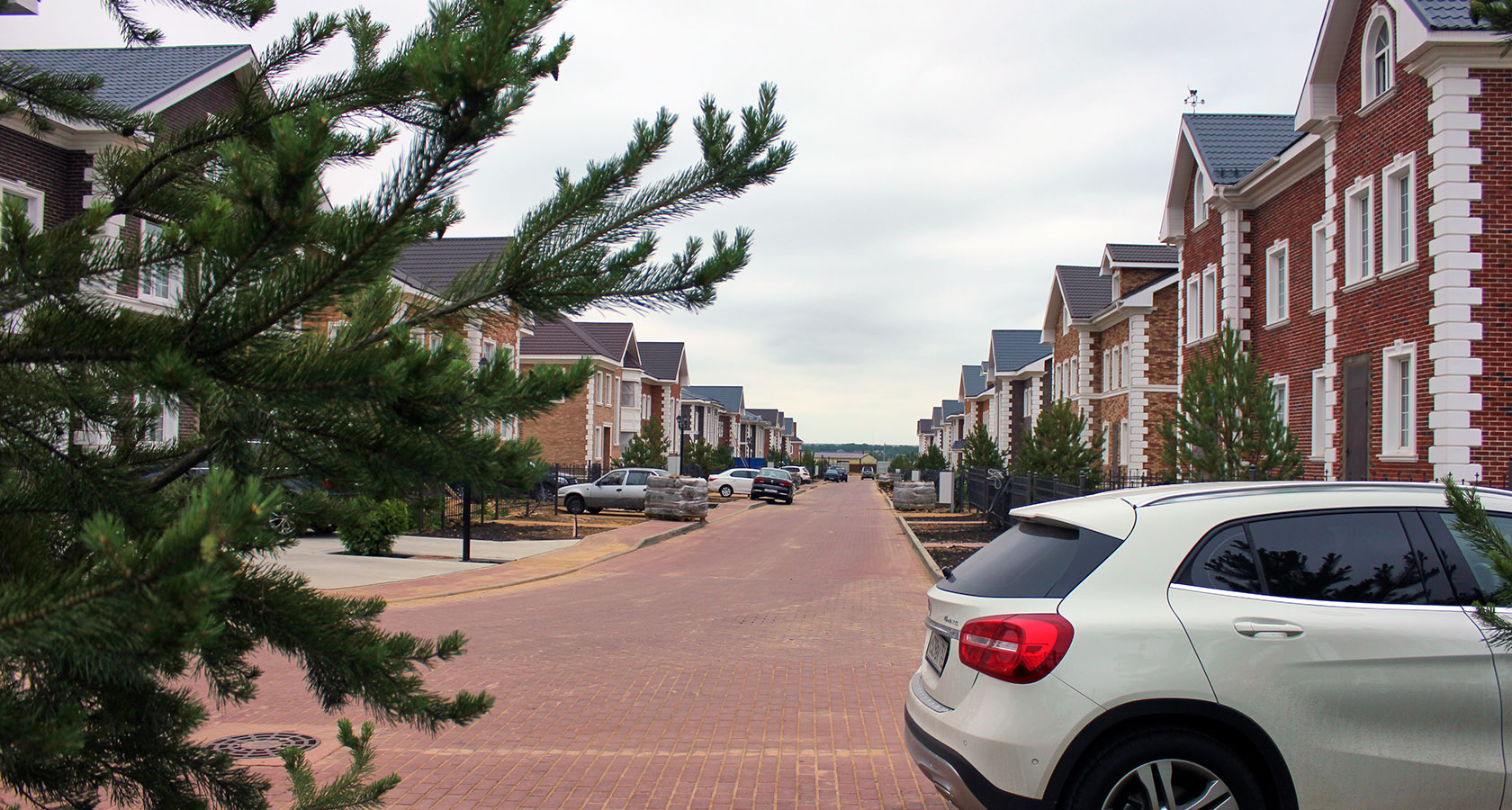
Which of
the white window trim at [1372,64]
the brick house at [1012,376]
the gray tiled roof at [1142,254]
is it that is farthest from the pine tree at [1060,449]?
the brick house at [1012,376]

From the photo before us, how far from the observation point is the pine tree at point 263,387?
1.73m

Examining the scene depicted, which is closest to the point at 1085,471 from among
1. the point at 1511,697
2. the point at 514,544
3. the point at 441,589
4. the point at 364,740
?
the point at 514,544

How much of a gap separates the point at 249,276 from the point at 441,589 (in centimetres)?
1337

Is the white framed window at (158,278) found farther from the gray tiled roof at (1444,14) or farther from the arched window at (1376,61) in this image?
the arched window at (1376,61)

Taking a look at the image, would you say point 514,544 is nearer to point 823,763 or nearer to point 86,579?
point 823,763

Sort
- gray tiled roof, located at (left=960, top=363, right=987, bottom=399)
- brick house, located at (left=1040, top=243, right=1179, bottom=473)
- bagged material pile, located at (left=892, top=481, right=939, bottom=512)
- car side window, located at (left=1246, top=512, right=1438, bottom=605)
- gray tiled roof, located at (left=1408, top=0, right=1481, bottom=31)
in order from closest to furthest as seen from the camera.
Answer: car side window, located at (left=1246, top=512, right=1438, bottom=605) < gray tiled roof, located at (left=1408, top=0, right=1481, bottom=31) < brick house, located at (left=1040, top=243, right=1179, bottom=473) < bagged material pile, located at (left=892, top=481, right=939, bottom=512) < gray tiled roof, located at (left=960, top=363, right=987, bottom=399)

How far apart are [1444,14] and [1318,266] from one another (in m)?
6.10

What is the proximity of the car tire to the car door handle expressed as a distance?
457 mm

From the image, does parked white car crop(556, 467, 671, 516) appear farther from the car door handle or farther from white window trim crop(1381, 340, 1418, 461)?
the car door handle

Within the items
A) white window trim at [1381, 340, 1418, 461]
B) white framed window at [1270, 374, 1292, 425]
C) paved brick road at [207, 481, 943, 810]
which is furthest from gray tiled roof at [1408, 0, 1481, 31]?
paved brick road at [207, 481, 943, 810]

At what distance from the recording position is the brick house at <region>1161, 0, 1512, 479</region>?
1509 centimetres

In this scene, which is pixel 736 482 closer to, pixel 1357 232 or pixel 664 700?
pixel 1357 232

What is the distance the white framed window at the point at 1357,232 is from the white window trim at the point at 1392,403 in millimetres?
1630

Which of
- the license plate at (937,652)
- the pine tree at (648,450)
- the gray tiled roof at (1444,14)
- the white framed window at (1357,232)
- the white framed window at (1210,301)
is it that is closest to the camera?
the license plate at (937,652)
